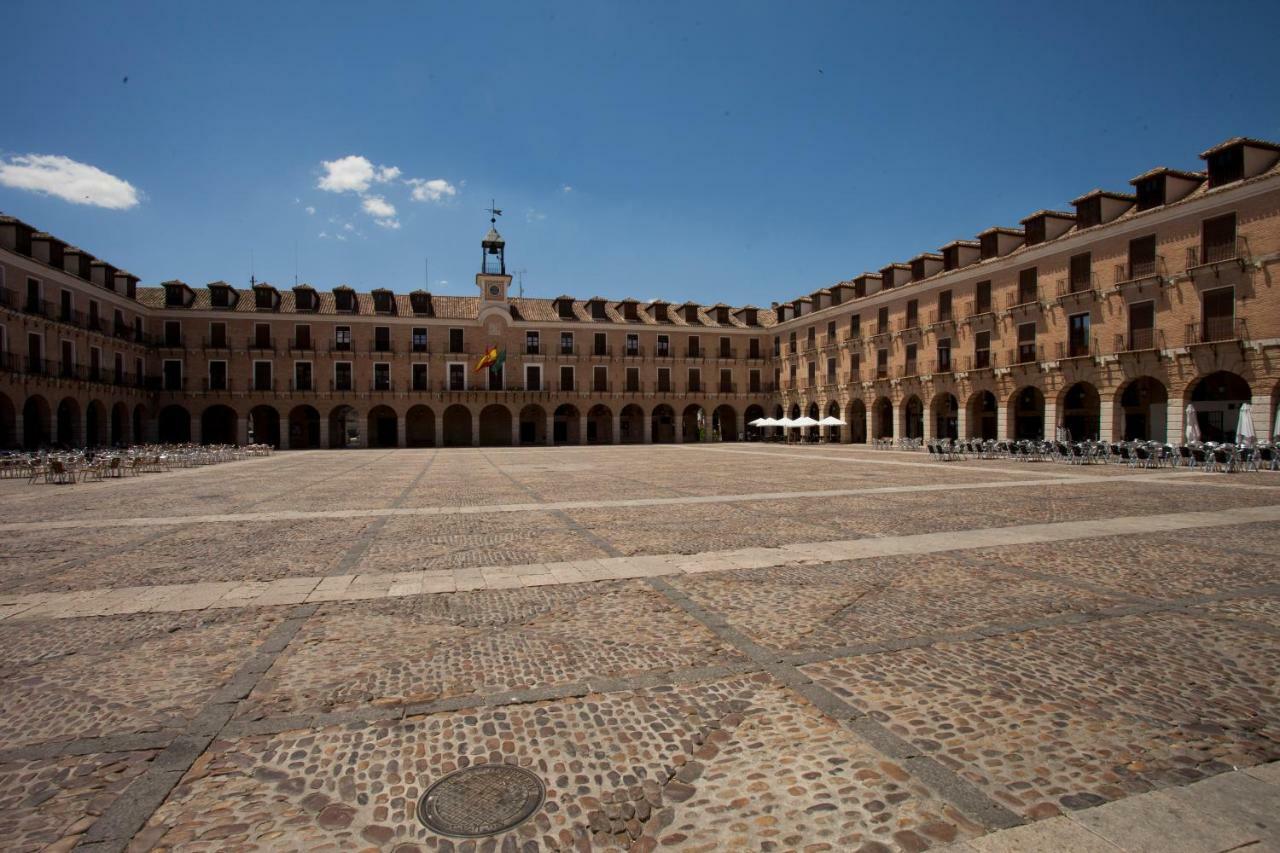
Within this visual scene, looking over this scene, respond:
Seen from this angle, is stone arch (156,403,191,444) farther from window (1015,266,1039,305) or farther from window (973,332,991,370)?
window (1015,266,1039,305)

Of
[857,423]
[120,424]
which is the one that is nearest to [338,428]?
[120,424]

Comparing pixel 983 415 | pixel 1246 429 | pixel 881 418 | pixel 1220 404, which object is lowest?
pixel 1246 429

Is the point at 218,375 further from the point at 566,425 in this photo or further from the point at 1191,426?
the point at 1191,426

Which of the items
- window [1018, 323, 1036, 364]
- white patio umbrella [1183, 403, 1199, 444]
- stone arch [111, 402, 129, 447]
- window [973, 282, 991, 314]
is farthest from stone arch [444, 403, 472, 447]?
white patio umbrella [1183, 403, 1199, 444]

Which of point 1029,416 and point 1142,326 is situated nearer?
point 1142,326

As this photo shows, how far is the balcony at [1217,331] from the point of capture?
20266 mm

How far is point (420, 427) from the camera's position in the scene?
147 feet

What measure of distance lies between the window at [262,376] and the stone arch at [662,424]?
85.0 feet

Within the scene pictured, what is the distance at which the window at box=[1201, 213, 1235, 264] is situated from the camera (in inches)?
812

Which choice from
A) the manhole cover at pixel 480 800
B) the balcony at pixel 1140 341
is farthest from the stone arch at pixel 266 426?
the balcony at pixel 1140 341

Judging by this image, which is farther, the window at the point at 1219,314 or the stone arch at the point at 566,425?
the stone arch at the point at 566,425

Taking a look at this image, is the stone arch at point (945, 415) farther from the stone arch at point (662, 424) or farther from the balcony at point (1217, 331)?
the stone arch at point (662, 424)

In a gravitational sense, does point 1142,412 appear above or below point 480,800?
above

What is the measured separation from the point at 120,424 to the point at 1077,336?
155ft
